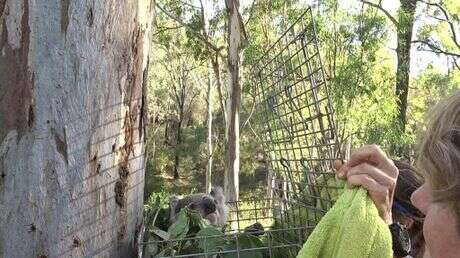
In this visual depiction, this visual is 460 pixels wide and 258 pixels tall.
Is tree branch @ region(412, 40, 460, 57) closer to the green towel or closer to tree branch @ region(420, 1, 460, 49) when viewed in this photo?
tree branch @ region(420, 1, 460, 49)

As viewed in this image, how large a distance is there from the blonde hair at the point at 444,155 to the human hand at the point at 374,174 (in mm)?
363

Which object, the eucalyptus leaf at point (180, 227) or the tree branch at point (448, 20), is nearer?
the eucalyptus leaf at point (180, 227)

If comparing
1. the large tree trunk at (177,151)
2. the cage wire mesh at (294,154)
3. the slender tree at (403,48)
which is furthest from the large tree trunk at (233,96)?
the large tree trunk at (177,151)

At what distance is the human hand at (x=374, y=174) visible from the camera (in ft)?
3.75

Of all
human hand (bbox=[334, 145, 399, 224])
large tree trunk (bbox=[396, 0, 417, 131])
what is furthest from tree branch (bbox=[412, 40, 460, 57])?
human hand (bbox=[334, 145, 399, 224])

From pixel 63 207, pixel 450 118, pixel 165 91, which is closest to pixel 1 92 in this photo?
pixel 63 207

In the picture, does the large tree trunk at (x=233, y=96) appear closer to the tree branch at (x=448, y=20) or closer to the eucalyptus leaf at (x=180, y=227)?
the tree branch at (x=448, y=20)

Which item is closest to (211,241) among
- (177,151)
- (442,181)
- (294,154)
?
(294,154)

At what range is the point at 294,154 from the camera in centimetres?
183

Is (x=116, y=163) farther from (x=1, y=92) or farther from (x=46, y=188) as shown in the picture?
(x=1, y=92)

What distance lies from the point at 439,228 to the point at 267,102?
1360 millimetres

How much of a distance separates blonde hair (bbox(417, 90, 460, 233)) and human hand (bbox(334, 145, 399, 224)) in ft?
1.19

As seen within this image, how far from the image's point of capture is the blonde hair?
0.71 m

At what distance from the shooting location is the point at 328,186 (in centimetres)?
147
